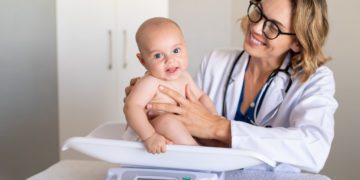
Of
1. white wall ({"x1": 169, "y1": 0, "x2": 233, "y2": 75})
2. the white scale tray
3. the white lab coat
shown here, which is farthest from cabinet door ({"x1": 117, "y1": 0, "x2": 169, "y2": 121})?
the white scale tray

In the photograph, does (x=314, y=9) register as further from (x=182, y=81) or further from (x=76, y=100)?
(x=76, y=100)

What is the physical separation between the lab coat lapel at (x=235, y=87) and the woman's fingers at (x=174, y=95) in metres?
0.31

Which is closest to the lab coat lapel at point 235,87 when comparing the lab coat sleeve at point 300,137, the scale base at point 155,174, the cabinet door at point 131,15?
the lab coat sleeve at point 300,137

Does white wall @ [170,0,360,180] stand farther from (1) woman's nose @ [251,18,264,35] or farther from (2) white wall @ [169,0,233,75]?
(1) woman's nose @ [251,18,264,35]

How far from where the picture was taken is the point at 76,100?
2.44 metres

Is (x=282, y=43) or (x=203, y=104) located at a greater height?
(x=282, y=43)

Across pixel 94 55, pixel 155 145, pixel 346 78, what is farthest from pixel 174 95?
pixel 346 78

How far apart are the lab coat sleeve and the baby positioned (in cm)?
14

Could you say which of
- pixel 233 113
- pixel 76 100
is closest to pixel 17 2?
pixel 76 100

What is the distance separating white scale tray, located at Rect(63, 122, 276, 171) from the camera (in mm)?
896

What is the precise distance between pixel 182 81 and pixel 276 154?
31cm

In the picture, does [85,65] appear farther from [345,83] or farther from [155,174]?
[155,174]

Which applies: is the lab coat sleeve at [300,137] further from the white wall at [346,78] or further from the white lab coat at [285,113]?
the white wall at [346,78]

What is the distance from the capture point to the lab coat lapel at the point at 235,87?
1458 mm
